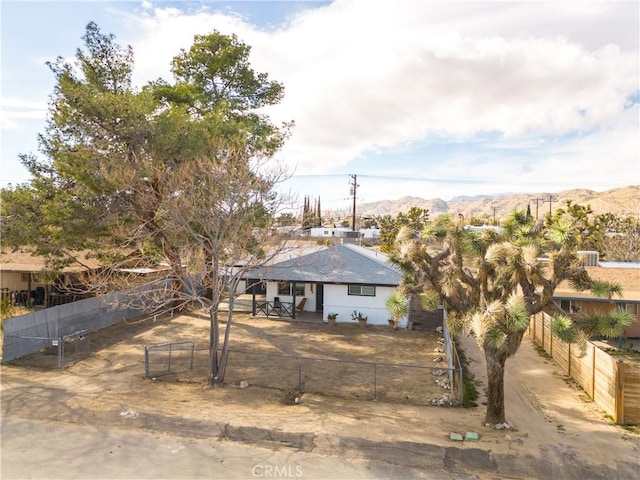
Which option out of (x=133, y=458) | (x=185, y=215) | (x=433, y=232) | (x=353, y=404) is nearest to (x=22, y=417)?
(x=133, y=458)

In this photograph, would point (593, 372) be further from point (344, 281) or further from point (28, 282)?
point (28, 282)

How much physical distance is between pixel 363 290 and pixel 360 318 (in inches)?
61.6

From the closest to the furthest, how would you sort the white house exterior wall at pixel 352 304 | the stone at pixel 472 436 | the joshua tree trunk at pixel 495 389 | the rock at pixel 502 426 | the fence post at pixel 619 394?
the stone at pixel 472 436, the rock at pixel 502 426, the joshua tree trunk at pixel 495 389, the fence post at pixel 619 394, the white house exterior wall at pixel 352 304

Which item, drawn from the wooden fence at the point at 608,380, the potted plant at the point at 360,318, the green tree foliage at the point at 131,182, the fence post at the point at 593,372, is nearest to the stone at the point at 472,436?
the wooden fence at the point at 608,380

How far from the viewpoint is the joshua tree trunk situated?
11285 mm

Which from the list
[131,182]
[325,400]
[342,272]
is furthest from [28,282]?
[325,400]

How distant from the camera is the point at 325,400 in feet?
43.2

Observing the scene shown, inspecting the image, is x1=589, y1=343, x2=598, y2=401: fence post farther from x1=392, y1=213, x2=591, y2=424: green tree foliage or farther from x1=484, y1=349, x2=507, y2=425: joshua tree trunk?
x1=484, y1=349, x2=507, y2=425: joshua tree trunk

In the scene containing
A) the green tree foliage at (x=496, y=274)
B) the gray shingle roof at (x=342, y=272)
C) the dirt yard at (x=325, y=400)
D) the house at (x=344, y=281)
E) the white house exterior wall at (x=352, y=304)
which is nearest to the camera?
the green tree foliage at (x=496, y=274)

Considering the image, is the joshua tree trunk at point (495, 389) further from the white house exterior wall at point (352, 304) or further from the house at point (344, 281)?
the white house exterior wall at point (352, 304)

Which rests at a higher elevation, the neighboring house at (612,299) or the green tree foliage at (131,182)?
the green tree foliage at (131,182)

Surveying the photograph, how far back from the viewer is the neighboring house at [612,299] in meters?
19.2

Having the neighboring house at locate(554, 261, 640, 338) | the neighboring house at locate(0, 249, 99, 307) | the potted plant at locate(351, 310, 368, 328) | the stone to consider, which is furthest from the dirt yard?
the neighboring house at locate(0, 249, 99, 307)

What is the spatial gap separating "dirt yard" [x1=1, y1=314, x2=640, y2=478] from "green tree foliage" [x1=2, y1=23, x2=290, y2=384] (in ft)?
6.36
